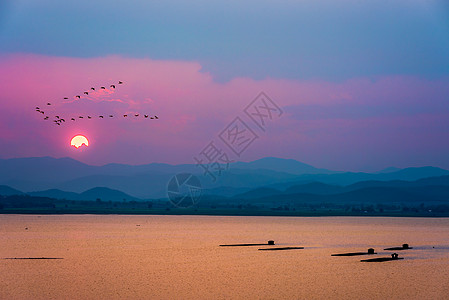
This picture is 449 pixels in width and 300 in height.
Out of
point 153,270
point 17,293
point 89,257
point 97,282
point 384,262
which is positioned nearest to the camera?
point 17,293

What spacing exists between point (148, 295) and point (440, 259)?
123 feet

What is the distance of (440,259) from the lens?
220 feet

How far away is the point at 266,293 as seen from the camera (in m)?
42.9

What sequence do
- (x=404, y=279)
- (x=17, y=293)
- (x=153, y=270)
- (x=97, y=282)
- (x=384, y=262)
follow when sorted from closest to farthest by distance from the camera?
(x=17, y=293), (x=97, y=282), (x=404, y=279), (x=153, y=270), (x=384, y=262)

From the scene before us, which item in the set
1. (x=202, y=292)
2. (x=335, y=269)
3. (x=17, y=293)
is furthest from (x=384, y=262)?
(x=17, y=293)

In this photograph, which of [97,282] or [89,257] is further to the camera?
[89,257]

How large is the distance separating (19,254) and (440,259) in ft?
147

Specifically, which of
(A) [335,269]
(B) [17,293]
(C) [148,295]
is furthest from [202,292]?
(A) [335,269]

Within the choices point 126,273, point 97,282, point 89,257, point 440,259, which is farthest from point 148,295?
point 440,259

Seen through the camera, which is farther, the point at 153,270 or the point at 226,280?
the point at 153,270

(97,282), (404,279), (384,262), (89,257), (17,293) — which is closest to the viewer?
(17,293)

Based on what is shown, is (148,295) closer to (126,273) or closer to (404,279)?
(126,273)

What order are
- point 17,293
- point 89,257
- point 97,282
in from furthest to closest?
point 89,257 < point 97,282 < point 17,293

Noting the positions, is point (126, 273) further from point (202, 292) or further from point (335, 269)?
point (335, 269)
